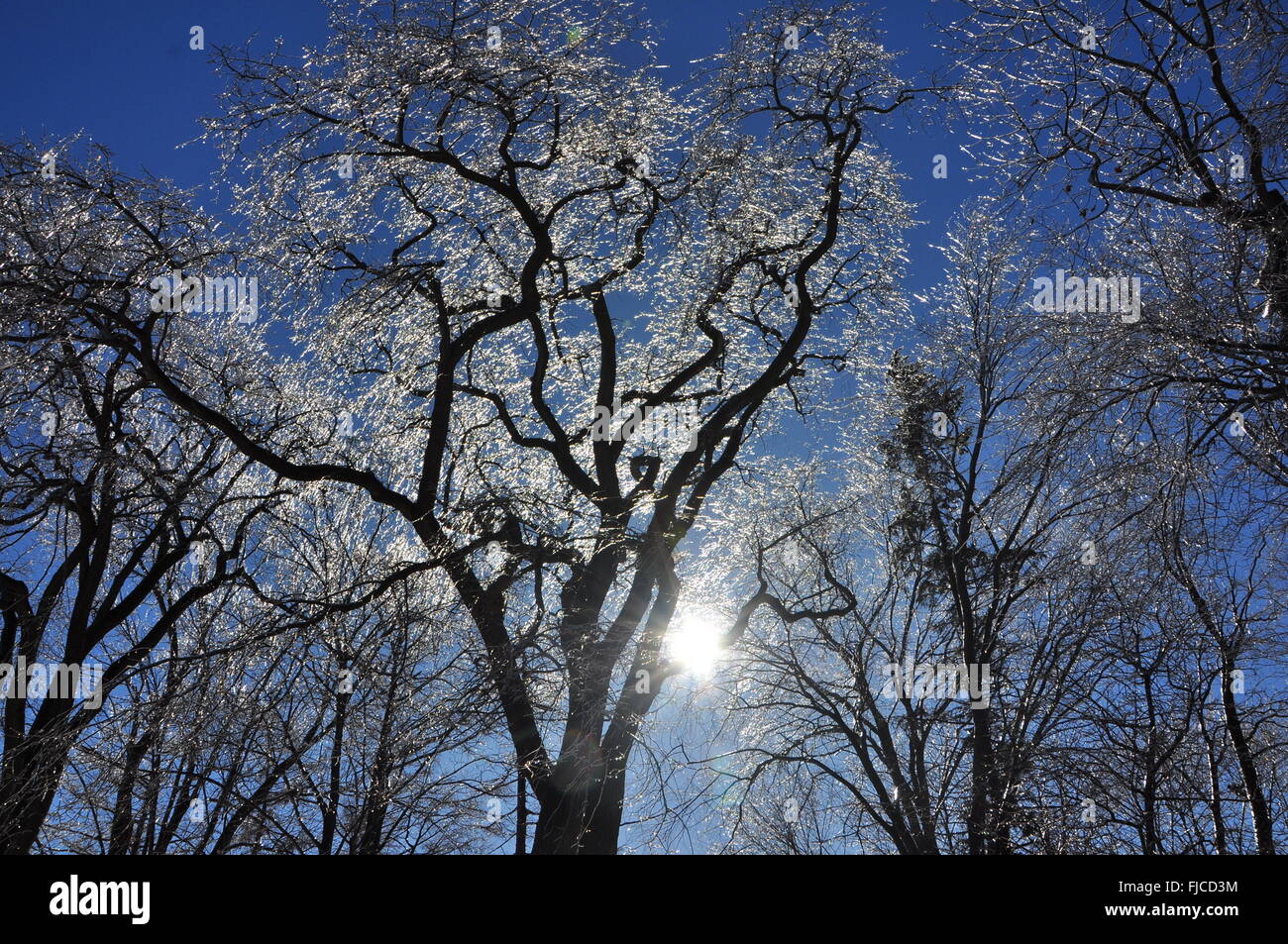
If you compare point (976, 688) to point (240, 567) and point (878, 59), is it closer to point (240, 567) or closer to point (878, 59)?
point (878, 59)

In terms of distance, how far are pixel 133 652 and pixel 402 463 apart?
4.09 meters

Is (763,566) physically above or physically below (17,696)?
above

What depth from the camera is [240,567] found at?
1255 centimetres

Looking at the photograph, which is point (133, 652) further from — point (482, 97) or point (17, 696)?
point (482, 97)

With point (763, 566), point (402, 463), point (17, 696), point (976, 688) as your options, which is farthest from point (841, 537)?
point (17, 696)

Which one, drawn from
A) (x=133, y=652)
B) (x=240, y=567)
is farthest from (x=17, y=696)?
(x=240, y=567)

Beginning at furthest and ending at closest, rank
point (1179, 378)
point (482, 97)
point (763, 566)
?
point (763, 566), point (482, 97), point (1179, 378)

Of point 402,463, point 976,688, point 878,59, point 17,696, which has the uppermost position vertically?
point 878,59

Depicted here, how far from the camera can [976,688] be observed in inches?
378
